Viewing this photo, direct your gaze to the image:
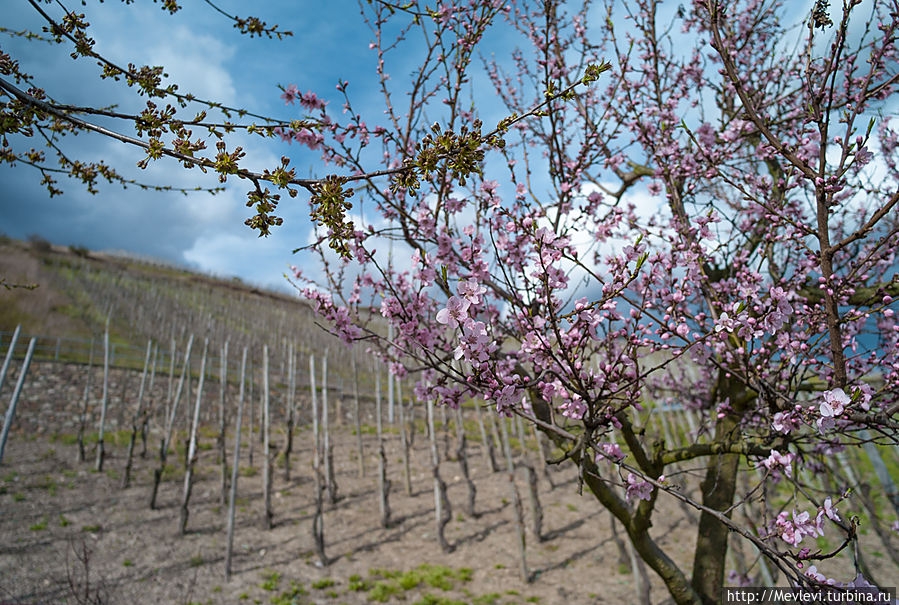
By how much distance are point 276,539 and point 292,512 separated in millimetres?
1082

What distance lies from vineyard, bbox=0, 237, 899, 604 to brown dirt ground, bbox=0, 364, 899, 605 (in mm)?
37

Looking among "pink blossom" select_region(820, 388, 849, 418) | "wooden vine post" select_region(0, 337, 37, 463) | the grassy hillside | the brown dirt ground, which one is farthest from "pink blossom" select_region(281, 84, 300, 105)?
the grassy hillside

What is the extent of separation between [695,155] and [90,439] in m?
14.9

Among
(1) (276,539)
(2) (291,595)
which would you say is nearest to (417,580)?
(2) (291,595)

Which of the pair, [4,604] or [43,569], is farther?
[43,569]

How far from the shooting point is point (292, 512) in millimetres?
9227

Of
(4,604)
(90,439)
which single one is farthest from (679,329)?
(90,439)

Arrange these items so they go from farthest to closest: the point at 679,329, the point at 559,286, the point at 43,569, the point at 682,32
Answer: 1. the point at 43,569
2. the point at 682,32
3. the point at 679,329
4. the point at 559,286

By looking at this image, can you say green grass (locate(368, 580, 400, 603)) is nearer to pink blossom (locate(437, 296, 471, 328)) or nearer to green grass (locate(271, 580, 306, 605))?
green grass (locate(271, 580, 306, 605))

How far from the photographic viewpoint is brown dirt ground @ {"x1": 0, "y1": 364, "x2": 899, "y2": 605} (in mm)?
6398

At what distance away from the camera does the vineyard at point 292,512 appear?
254 inches

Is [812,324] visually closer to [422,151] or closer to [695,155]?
[695,155]

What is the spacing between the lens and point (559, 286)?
7.10 feet

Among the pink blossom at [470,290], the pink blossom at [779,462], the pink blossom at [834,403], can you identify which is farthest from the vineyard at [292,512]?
the pink blossom at [470,290]
